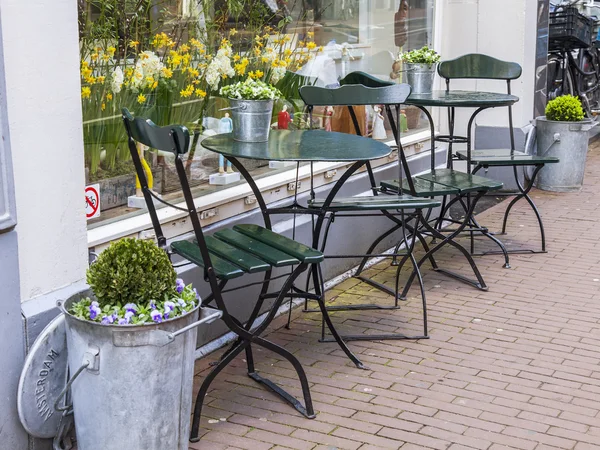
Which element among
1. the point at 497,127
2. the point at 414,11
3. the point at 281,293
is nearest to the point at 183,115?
the point at 281,293

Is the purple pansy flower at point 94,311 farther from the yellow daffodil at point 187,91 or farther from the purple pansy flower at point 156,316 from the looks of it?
the yellow daffodil at point 187,91

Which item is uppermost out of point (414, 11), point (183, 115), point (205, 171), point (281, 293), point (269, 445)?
point (414, 11)

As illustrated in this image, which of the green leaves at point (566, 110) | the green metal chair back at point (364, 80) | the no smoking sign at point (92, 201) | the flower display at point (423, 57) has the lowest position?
the no smoking sign at point (92, 201)

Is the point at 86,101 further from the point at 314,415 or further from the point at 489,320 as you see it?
the point at 489,320

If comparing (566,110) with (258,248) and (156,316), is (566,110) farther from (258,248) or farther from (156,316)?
(156,316)

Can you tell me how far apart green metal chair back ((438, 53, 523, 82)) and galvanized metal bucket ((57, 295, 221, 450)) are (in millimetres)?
4246

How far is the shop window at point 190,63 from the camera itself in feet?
15.0

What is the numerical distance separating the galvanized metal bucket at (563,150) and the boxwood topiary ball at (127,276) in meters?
6.02

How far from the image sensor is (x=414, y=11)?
764cm

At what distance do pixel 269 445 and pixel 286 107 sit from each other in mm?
2762

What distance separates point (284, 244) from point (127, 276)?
105 centimetres

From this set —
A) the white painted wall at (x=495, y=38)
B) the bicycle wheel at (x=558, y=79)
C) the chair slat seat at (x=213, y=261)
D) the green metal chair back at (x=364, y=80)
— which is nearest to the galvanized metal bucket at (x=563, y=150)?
the white painted wall at (x=495, y=38)

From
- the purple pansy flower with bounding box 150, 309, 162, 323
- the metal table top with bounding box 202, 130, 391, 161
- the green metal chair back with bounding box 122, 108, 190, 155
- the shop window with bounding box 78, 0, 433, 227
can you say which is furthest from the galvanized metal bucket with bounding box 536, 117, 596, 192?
the purple pansy flower with bounding box 150, 309, 162, 323

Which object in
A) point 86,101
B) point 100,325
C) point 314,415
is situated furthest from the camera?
point 86,101
